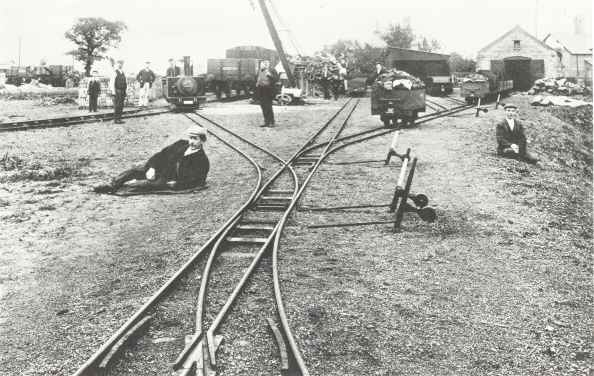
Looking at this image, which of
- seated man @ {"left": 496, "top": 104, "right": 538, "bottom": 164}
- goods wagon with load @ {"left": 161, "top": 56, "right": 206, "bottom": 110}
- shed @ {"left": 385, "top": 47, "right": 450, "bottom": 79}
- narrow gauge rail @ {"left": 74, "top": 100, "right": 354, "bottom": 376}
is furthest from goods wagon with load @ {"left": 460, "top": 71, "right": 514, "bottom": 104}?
narrow gauge rail @ {"left": 74, "top": 100, "right": 354, "bottom": 376}

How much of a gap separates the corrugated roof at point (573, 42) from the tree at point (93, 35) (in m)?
48.1

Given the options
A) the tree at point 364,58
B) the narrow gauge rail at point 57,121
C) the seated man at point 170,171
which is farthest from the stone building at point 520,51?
the seated man at point 170,171

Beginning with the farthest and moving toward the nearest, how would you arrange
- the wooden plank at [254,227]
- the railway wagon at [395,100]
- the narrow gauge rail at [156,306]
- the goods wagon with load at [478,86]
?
the goods wagon with load at [478,86]
the railway wagon at [395,100]
the wooden plank at [254,227]
the narrow gauge rail at [156,306]

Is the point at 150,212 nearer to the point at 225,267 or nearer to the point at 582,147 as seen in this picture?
the point at 225,267

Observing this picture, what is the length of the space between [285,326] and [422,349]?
40.5 inches

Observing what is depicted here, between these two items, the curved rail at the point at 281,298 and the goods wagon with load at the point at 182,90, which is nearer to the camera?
the curved rail at the point at 281,298

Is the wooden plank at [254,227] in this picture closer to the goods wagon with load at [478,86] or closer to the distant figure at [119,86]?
Result: the distant figure at [119,86]

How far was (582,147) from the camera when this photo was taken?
61.3ft

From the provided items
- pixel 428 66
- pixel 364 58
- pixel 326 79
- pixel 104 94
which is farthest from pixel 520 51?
pixel 104 94

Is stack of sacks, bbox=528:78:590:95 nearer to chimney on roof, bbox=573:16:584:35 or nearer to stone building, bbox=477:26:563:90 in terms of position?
stone building, bbox=477:26:563:90

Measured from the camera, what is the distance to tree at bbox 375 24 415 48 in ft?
194

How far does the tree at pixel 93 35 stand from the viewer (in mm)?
61062

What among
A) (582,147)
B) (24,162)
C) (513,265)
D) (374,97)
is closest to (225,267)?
(513,265)

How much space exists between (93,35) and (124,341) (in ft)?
209
